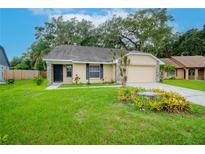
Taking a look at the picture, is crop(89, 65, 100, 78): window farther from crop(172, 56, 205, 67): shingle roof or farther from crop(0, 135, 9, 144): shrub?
crop(172, 56, 205, 67): shingle roof

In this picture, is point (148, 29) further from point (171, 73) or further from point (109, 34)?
point (171, 73)

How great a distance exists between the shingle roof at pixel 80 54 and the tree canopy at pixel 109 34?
7.28 m

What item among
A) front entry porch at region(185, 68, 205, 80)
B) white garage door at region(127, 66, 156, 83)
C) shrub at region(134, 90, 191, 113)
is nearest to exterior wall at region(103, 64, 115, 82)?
white garage door at region(127, 66, 156, 83)

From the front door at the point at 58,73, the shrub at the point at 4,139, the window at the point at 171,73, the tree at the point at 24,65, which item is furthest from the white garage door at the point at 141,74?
the tree at the point at 24,65

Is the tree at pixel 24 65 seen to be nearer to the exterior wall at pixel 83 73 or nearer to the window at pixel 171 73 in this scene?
the exterior wall at pixel 83 73

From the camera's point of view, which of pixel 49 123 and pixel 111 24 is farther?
pixel 111 24

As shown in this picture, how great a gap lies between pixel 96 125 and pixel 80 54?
38.3 feet

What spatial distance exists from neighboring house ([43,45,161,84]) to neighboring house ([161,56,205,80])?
6.95 metres

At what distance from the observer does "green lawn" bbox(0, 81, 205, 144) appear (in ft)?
14.7

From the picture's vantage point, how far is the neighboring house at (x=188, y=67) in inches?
907

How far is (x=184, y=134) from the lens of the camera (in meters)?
4.66

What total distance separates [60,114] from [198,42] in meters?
25.8
